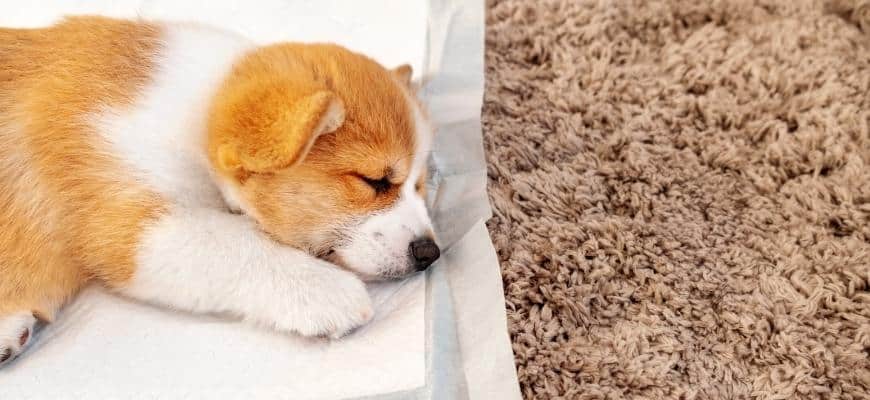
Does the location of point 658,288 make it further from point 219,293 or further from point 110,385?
point 110,385

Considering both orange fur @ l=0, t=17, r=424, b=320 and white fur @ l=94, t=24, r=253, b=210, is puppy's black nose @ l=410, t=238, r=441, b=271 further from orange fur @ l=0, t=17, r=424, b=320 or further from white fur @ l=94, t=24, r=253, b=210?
white fur @ l=94, t=24, r=253, b=210

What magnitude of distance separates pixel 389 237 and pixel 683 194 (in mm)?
871

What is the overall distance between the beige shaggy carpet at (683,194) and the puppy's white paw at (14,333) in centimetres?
105

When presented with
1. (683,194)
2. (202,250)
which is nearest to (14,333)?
(202,250)

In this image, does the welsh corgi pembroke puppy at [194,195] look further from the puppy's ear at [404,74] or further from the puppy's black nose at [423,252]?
the puppy's ear at [404,74]

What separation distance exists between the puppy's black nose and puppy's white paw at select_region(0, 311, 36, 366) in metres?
0.84

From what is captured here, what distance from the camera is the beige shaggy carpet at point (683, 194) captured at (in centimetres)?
164

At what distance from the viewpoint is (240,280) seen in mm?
1602

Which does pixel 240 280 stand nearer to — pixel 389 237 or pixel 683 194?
pixel 389 237

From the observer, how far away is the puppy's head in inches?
58.5

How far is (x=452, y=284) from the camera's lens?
5.80ft

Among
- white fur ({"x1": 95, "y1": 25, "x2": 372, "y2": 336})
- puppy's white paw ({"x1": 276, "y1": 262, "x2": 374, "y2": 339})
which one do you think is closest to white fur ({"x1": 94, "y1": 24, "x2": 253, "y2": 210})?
white fur ({"x1": 95, "y1": 25, "x2": 372, "y2": 336})

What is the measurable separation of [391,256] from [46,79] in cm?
86

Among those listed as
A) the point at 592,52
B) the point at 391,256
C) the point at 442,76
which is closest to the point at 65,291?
the point at 391,256
